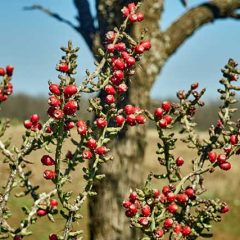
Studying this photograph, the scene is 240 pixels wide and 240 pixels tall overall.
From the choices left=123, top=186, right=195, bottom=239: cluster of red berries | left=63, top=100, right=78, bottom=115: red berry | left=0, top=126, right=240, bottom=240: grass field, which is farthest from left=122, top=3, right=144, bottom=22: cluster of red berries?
left=0, top=126, right=240, bottom=240: grass field

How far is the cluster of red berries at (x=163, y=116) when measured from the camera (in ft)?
7.30

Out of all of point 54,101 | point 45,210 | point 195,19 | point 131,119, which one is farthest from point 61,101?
point 195,19

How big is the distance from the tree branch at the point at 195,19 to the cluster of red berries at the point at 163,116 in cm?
391

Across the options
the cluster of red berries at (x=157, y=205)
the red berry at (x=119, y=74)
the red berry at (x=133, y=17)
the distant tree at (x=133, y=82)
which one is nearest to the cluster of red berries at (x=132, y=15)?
the red berry at (x=133, y=17)

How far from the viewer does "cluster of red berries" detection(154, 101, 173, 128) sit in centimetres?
223

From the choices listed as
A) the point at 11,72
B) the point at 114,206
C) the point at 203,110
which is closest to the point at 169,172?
the point at 11,72

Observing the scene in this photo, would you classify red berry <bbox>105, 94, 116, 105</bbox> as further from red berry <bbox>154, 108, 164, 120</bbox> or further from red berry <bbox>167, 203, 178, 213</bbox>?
red berry <bbox>167, 203, 178, 213</bbox>

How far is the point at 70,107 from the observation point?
1916 mm

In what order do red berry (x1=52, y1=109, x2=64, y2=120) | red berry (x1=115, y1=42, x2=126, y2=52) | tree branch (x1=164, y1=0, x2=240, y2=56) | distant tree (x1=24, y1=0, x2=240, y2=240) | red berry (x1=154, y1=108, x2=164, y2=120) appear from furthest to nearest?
tree branch (x1=164, y1=0, x2=240, y2=56)
distant tree (x1=24, y1=0, x2=240, y2=240)
red berry (x1=154, y1=108, x2=164, y2=120)
red berry (x1=115, y1=42, x2=126, y2=52)
red berry (x1=52, y1=109, x2=64, y2=120)

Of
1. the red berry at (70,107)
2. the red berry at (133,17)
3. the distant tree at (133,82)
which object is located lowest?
the red berry at (70,107)

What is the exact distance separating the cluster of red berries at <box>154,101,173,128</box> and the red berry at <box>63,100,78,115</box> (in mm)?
434

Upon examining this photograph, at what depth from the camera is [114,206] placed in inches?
213

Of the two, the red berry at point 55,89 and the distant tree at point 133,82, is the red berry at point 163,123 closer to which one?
the red berry at point 55,89

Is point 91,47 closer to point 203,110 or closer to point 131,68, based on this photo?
point 131,68
